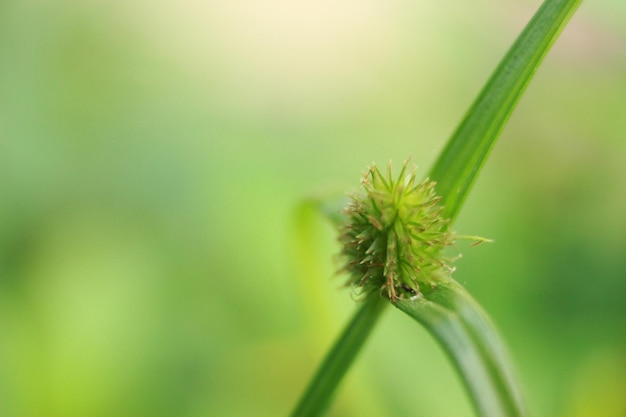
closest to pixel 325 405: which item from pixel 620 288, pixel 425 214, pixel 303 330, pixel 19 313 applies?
pixel 425 214

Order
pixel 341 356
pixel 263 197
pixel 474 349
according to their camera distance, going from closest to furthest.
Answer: pixel 474 349
pixel 341 356
pixel 263 197

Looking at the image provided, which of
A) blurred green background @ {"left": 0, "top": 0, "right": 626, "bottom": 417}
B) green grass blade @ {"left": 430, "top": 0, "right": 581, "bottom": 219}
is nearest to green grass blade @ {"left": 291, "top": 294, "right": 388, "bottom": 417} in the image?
green grass blade @ {"left": 430, "top": 0, "right": 581, "bottom": 219}

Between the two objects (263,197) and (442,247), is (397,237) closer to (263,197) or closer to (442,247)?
(442,247)

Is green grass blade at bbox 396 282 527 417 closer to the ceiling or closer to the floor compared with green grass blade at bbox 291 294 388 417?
closer to the ceiling

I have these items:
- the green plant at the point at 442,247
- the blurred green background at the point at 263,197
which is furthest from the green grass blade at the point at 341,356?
the blurred green background at the point at 263,197

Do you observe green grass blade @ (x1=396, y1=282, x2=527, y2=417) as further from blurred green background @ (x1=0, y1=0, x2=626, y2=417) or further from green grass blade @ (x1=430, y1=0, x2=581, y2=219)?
blurred green background @ (x1=0, y1=0, x2=626, y2=417)

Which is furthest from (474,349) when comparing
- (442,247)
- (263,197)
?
(263,197)

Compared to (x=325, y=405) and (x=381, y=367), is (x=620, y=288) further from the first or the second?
(x=325, y=405)
